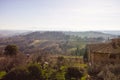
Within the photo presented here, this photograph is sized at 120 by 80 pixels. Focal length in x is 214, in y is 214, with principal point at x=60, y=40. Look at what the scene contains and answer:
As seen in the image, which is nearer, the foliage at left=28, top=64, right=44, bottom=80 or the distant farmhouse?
the foliage at left=28, top=64, right=44, bottom=80

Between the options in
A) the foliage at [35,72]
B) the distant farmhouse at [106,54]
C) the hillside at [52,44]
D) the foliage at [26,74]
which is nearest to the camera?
the foliage at [26,74]

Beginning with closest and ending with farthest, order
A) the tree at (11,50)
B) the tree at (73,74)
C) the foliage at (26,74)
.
Result: the tree at (73,74) < the foliage at (26,74) < the tree at (11,50)

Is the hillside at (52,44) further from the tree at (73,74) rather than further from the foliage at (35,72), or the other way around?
the tree at (73,74)

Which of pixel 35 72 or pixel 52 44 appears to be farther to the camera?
pixel 52 44

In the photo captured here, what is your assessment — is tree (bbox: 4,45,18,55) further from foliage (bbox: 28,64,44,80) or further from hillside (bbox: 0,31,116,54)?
hillside (bbox: 0,31,116,54)

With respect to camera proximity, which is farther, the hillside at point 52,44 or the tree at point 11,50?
the hillside at point 52,44

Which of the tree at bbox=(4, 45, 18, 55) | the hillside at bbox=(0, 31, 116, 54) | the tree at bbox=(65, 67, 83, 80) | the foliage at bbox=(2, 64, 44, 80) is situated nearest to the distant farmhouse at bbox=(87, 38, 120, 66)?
the tree at bbox=(65, 67, 83, 80)

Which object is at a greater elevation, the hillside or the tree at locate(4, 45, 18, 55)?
the tree at locate(4, 45, 18, 55)

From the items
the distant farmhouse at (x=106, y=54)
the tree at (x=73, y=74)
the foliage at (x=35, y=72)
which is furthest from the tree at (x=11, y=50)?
the tree at (x=73, y=74)

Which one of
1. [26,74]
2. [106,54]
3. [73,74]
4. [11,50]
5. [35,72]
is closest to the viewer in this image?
[73,74]

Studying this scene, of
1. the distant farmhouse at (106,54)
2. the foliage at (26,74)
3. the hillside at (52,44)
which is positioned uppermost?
the distant farmhouse at (106,54)

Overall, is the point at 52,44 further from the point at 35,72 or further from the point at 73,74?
the point at 73,74

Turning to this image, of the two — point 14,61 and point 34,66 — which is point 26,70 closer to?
point 34,66

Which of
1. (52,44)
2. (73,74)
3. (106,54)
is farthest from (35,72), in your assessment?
(52,44)
